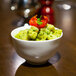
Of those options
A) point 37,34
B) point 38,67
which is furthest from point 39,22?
point 38,67

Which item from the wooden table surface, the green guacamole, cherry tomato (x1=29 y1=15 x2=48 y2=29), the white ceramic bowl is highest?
cherry tomato (x1=29 y1=15 x2=48 y2=29)

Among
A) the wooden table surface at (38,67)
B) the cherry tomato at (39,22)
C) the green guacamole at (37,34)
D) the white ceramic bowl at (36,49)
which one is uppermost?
the cherry tomato at (39,22)

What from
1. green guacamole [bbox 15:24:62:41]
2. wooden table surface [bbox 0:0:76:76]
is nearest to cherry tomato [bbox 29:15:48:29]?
green guacamole [bbox 15:24:62:41]

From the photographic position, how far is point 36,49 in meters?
0.69

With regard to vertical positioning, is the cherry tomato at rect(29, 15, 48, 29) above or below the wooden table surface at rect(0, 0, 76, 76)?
above

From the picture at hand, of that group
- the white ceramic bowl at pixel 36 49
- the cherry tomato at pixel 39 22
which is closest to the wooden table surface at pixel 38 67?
the white ceramic bowl at pixel 36 49

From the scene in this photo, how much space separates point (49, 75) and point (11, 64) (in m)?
0.17

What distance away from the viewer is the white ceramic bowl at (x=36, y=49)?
2.23 feet

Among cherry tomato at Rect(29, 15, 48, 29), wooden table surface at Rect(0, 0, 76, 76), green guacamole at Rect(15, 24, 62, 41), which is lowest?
wooden table surface at Rect(0, 0, 76, 76)

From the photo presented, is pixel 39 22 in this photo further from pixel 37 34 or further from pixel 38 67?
pixel 38 67

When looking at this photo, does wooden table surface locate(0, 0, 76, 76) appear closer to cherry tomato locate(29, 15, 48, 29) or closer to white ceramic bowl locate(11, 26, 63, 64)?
white ceramic bowl locate(11, 26, 63, 64)

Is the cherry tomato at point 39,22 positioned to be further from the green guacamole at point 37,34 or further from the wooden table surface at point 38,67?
the wooden table surface at point 38,67

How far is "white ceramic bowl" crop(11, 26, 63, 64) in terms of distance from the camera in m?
0.68
